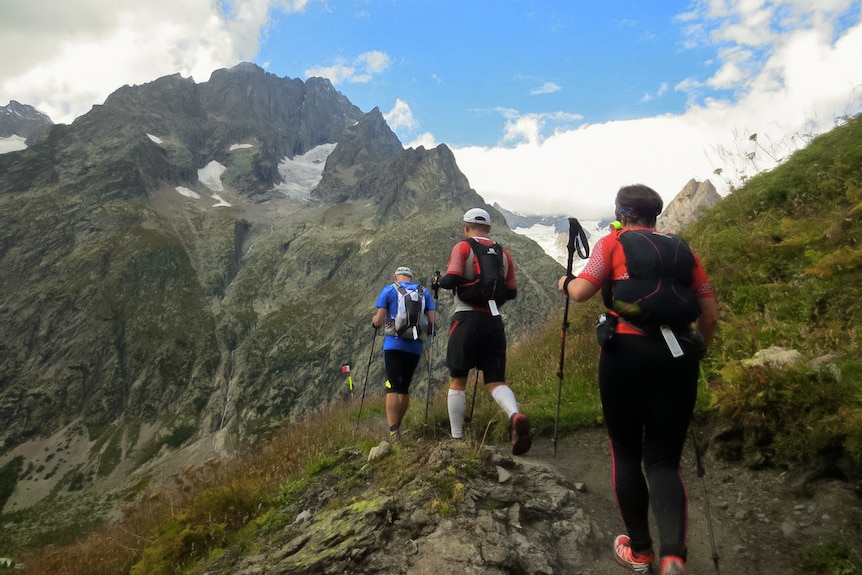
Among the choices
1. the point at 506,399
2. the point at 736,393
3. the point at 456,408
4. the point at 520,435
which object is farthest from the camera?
the point at 456,408

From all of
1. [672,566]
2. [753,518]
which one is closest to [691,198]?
[753,518]

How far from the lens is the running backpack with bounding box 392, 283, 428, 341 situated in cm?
780

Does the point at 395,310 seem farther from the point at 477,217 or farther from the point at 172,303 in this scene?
the point at 172,303

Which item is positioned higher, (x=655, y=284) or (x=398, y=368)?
(x=655, y=284)

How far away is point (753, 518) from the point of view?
4738 mm

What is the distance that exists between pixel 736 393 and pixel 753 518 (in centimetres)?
129

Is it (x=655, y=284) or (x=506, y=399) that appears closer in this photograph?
(x=655, y=284)

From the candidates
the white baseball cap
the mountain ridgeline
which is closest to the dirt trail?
the white baseball cap

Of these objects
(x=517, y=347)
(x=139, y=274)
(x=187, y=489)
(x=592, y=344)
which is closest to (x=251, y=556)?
(x=187, y=489)

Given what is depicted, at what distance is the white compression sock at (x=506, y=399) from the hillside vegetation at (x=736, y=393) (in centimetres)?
69

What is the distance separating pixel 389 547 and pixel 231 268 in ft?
606

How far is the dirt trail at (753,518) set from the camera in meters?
4.18

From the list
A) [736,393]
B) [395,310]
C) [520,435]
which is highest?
[395,310]

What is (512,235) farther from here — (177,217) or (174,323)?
(177,217)
